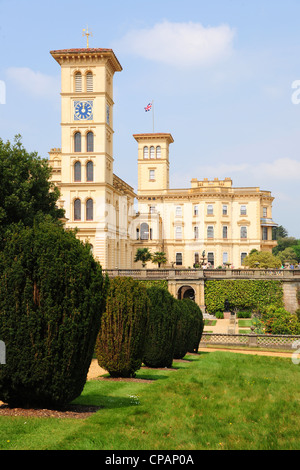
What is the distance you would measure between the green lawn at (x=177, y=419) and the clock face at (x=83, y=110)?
44751mm

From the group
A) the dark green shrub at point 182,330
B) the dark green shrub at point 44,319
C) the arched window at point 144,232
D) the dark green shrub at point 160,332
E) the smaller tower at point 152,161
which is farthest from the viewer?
the smaller tower at point 152,161

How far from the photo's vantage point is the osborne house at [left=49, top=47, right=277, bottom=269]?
5656 centimetres

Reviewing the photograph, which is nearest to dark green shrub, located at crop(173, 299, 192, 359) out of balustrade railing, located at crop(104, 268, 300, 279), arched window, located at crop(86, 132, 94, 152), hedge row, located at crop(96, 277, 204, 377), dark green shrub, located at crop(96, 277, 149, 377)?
hedge row, located at crop(96, 277, 204, 377)

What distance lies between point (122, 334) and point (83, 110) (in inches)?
1761

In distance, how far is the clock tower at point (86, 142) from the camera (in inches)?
2216

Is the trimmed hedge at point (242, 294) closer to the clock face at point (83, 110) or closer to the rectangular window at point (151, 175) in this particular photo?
the clock face at point (83, 110)

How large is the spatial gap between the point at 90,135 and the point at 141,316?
43.5 metres

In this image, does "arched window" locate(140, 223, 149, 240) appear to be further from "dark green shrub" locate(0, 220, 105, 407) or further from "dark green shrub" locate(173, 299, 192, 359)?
"dark green shrub" locate(0, 220, 105, 407)

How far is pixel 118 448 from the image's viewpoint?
27.0 feet

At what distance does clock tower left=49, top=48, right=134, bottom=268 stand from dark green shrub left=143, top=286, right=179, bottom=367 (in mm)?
36392

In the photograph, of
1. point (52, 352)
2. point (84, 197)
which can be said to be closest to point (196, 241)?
point (84, 197)

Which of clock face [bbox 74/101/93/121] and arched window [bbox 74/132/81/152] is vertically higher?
clock face [bbox 74/101/93/121]

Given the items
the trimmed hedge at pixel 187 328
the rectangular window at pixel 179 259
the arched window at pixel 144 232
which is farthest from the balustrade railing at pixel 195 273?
the rectangular window at pixel 179 259
